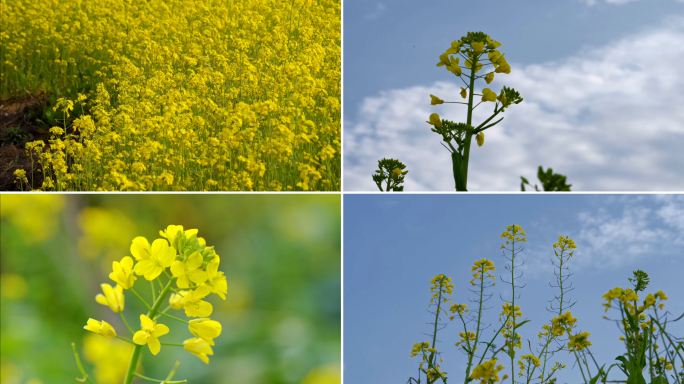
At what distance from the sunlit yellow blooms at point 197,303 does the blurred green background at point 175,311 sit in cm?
111

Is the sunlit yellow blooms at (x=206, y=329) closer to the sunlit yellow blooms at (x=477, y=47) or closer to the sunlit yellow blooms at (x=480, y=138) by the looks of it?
the sunlit yellow blooms at (x=480, y=138)

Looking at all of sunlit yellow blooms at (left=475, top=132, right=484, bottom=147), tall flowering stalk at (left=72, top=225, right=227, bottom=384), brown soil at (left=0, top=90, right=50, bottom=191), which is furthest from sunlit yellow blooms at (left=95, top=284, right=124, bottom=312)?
brown soil at (left=0, top=90, right=50, bottom=191)

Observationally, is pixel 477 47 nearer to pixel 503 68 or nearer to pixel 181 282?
pixel 503 68

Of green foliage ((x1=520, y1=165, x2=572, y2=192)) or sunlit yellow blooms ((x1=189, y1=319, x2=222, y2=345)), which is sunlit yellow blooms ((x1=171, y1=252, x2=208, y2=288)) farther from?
green foliage ((x1=520, y1=165, x2=572, y2=192))

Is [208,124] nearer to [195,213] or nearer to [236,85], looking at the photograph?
[236,85]

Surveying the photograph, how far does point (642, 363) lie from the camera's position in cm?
139

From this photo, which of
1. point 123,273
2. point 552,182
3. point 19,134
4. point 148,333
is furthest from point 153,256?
point 19,134

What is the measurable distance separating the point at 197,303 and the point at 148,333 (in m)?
0.12

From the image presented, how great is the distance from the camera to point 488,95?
4.93 feet

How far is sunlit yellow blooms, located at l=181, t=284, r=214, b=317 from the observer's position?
3.17ft

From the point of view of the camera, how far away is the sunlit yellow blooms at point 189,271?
3.18 ft

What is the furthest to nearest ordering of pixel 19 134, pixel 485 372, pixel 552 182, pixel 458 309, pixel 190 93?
pixel 19 134
pixel 190 93
pixel 458 309
pixel 485 372
pixel 552 182

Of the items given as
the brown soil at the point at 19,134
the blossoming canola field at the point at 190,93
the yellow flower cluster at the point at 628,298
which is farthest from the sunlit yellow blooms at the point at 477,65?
the brown soil at the point at 19,134

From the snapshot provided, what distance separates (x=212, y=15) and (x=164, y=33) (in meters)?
0.49
